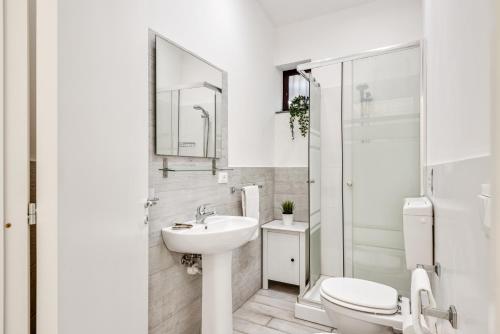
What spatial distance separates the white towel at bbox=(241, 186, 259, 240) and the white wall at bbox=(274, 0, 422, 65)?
1629mm

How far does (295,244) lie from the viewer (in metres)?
2.68

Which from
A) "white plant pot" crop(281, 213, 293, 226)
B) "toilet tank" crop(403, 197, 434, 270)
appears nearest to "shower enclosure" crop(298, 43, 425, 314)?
"white plant pot" crop(281, 213, 293, 226)

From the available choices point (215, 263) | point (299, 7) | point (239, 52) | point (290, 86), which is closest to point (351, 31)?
point (299, 7)

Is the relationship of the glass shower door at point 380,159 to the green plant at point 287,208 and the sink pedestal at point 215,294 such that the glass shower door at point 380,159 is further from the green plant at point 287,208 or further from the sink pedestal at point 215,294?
the sink pedestal at point 215,294

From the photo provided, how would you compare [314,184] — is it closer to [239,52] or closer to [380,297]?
[380,297]

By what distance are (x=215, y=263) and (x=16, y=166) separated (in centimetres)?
116

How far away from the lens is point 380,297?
5.66 ft

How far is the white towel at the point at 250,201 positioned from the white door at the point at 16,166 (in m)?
1.59

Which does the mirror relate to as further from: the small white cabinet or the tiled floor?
the tiled floor

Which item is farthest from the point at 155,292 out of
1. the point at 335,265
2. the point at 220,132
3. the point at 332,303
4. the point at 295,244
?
the point at 335,265

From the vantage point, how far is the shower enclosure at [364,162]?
7.52 feet

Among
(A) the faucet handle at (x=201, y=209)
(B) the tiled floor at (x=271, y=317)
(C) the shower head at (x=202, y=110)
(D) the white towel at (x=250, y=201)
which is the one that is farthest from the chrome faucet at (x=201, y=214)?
(B) the tiled floor at (x=271, y=317)

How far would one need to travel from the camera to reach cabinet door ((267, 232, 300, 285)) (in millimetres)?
2676

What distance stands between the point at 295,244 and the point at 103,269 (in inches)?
73.8
